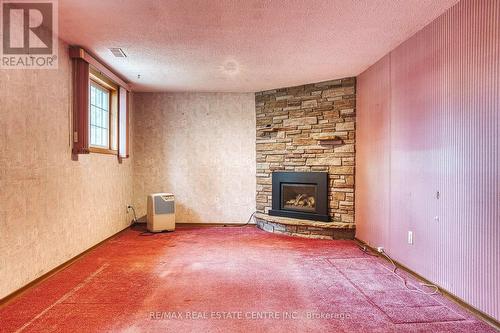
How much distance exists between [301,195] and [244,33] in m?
2.93

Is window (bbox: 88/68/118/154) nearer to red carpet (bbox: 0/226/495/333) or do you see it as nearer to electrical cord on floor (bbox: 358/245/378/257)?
red carpet (bbox: 0/226/495/333)

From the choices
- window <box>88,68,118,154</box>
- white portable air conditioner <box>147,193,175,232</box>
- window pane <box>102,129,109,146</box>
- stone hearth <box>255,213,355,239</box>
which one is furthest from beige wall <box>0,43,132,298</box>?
stone hearth <box>255,213,355,239</box>

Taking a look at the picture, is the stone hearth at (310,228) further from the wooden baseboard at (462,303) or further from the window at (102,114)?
the window at (102,114)

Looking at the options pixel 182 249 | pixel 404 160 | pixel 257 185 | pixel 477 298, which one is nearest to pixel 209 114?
pixel 257 185

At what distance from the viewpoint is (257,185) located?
596cm

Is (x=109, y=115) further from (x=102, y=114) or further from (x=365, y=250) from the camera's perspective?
(x=365, y=250)

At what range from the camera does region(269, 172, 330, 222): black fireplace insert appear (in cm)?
504

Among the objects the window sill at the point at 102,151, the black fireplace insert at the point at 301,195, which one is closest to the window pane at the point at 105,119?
the window sill at the point at 102,151

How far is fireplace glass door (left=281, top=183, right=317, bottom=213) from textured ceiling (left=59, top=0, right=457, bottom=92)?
5.71 ft

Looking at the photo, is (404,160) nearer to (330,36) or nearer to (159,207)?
(330,36)

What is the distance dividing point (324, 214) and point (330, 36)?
104 inches

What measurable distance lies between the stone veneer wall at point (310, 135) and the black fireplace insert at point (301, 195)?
0.34 feet

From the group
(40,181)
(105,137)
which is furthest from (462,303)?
(105,137)

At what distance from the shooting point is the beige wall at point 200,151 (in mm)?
5992
